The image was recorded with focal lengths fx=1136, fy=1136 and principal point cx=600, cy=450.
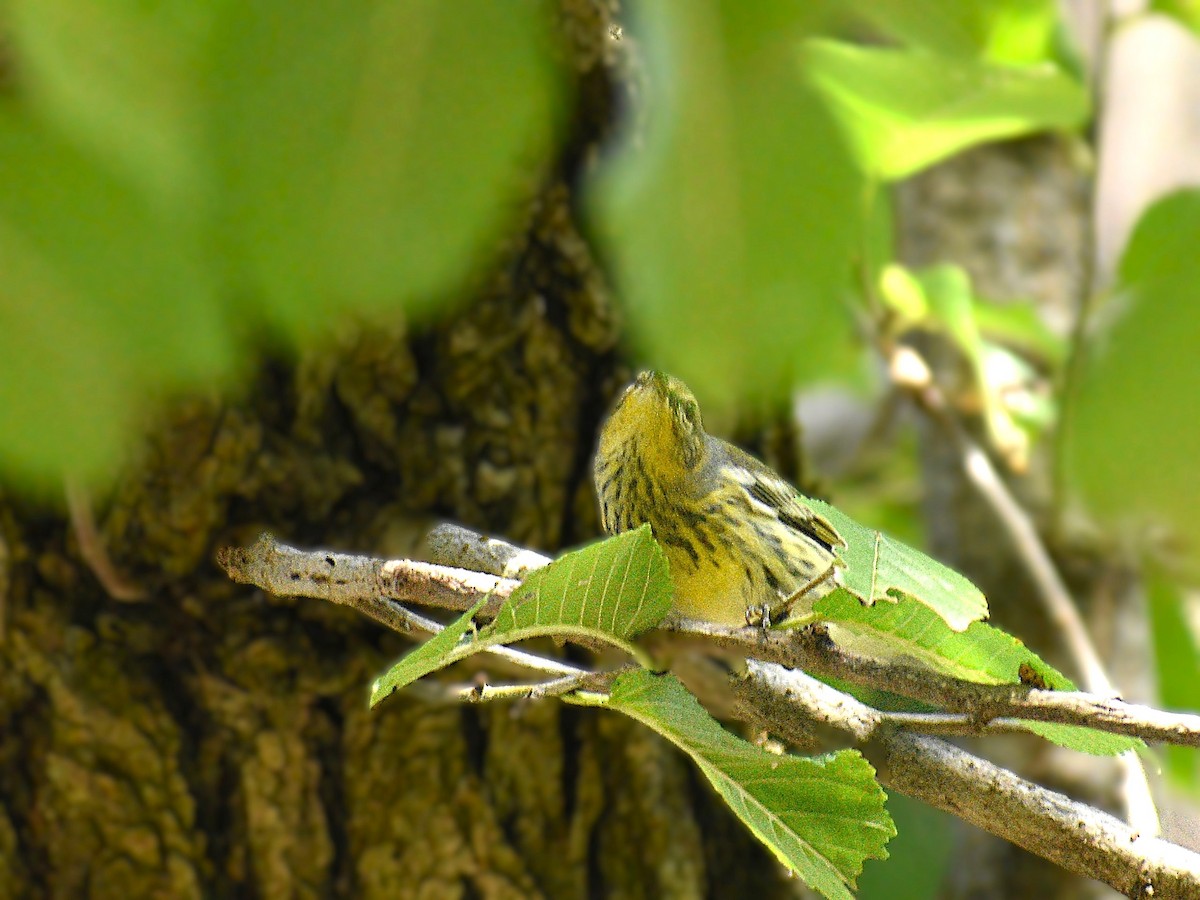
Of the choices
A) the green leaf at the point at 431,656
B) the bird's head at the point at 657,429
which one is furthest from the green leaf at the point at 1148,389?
the green leaf at the point at 431,656

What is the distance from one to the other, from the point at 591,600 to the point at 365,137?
0.23 meters

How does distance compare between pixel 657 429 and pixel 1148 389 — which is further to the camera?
pixel 1148 389

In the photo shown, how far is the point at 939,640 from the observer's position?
53cm

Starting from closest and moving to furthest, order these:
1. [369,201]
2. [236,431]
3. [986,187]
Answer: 1. [369,201]
2. [236,431]
3. [986,187]

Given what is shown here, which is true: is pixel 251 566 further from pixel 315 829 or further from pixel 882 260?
pixel 882 260

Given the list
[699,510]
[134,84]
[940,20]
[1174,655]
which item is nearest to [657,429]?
[699,510]

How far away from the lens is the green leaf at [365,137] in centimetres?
48

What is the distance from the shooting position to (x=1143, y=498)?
4.86 feet

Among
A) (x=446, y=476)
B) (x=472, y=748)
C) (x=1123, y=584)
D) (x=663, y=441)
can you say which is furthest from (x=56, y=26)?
(x=1123, y=584)

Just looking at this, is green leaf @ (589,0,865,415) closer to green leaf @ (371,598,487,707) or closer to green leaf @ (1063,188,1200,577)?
green leaf @ (371,598,487,707)

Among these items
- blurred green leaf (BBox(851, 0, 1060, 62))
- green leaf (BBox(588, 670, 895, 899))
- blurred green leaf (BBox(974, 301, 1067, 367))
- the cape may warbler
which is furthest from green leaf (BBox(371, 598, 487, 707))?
blurred green leaf (BBox(974, 301, 1067, 367))

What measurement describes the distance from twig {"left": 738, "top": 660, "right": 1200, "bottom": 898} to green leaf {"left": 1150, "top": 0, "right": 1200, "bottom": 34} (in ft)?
4.30

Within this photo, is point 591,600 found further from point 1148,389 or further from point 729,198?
point 1148,389

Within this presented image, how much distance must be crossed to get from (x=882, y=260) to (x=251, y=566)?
1054 mm
